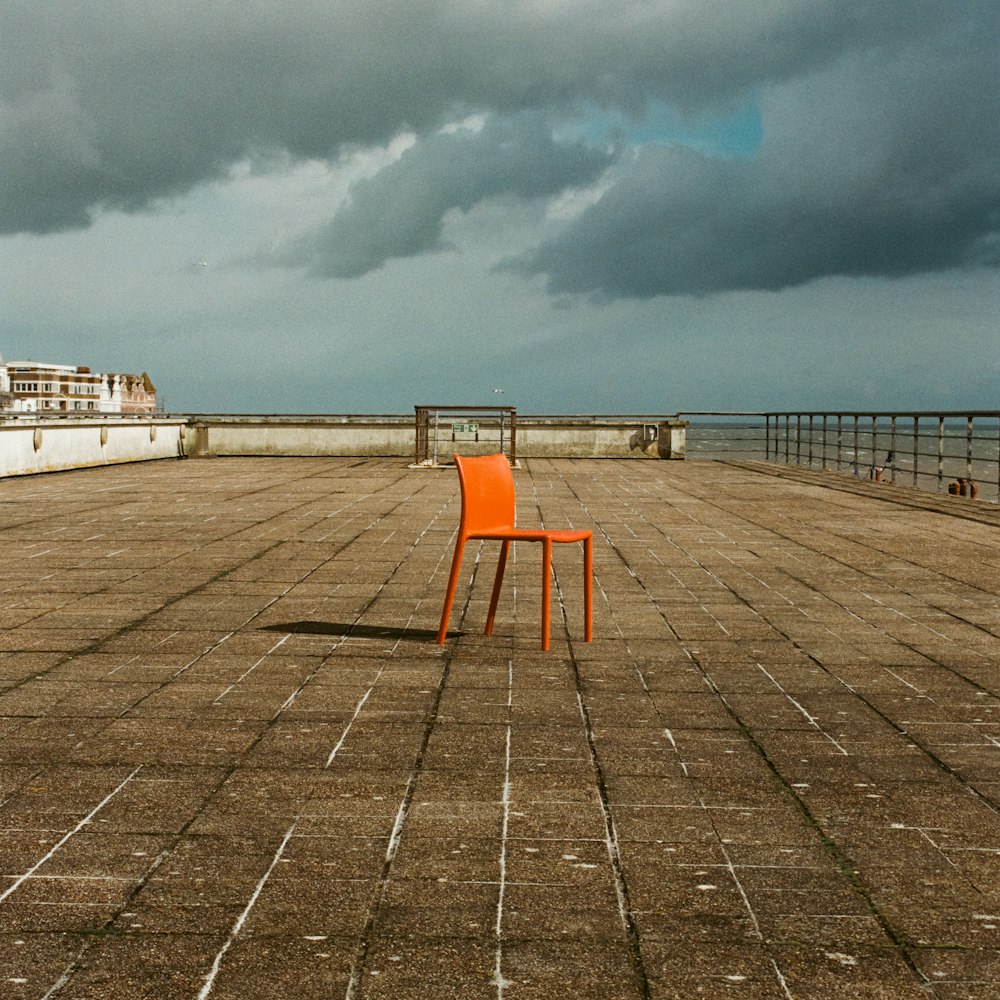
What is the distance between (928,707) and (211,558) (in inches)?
212

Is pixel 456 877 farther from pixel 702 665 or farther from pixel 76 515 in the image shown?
pixel 76 515

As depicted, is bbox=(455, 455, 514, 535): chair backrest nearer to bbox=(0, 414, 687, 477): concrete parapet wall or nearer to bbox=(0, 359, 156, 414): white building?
bbox=(0, 414, 687, 477): concrete parapet wall

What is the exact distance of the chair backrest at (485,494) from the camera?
5492 millimetres

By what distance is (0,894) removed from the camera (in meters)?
2.56

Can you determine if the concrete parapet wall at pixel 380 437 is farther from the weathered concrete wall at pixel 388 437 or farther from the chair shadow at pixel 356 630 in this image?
the chair shadow at pixel 356 630

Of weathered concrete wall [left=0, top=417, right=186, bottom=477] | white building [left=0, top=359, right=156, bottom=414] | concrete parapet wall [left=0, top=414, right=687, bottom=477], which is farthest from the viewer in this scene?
white building [left=0, top=359, right=156, bottom=414]

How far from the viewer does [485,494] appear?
5652 millimetres

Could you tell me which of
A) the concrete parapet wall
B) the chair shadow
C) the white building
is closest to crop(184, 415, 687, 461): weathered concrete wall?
the concrete parapet wall

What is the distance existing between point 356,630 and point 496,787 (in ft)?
8.50

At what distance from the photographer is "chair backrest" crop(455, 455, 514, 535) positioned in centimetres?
549

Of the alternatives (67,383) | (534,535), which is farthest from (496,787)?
(67,383)

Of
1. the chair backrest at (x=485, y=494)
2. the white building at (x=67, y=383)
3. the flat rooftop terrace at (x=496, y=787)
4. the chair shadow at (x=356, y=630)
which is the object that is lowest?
the flat rooftop terrace at (x=496, y=787)

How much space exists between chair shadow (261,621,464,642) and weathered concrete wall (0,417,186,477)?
13.2 metres

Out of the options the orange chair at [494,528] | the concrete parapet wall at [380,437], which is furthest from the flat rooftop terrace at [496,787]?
the concrete parapet wall at [380,437]
